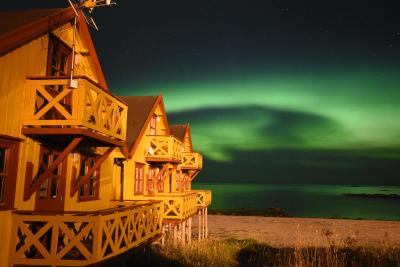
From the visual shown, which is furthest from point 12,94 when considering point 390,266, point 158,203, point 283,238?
point 283,238

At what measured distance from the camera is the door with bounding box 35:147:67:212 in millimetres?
9789

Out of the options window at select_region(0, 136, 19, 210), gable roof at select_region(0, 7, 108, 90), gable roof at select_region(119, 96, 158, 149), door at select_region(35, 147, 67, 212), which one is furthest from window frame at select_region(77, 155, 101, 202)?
gable roof at select_region(119, 96, 158, 149)

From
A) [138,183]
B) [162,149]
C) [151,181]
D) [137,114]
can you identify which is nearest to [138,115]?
[137,114]

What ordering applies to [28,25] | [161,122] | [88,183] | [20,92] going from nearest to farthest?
1. [28,25]
2. [20,92]
3. [88,183]
4. [161,122]

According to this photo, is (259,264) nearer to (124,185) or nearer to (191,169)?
(124,185)

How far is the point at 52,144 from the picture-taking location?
10.2 meters

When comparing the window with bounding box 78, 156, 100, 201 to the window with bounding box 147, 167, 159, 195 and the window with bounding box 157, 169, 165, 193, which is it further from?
the window with bounding box 157, 169, 165, 193

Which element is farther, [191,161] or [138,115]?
[191,161]

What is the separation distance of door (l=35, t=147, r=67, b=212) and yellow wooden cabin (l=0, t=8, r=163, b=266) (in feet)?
0.09

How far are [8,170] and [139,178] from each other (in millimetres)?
11783

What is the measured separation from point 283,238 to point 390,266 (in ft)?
40.5

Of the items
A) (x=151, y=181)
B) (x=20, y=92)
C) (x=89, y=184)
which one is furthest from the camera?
(x=151, y=181)

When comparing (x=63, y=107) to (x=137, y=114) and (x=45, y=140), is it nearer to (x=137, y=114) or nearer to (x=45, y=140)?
(x=45, y=140)

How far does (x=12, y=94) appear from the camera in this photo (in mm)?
8539
